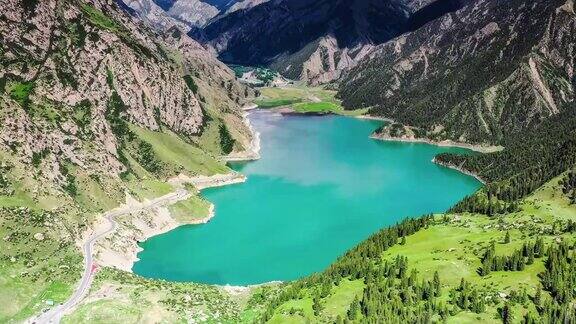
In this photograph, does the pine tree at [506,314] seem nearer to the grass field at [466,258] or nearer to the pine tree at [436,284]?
the grass field at [466,258]

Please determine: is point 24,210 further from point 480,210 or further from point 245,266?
point 480,210

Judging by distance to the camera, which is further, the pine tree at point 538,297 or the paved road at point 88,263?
the paved road at point 88,263

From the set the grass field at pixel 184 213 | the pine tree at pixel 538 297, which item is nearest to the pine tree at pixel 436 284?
the pine tree at pixel 538 297

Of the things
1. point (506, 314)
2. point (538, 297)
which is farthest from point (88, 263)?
point (538, 297)

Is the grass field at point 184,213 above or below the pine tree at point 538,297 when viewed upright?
above

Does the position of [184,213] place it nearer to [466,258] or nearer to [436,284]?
[466,258]

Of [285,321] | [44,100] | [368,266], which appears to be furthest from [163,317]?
[44,100]

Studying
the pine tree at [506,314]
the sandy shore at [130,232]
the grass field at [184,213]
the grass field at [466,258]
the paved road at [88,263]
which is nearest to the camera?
the pine tree at [506,314]

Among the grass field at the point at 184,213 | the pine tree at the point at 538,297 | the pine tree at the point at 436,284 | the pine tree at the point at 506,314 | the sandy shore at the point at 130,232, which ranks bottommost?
the pine tree at the point at 506,314

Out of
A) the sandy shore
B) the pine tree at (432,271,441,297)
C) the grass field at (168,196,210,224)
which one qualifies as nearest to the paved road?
the sandy shore
